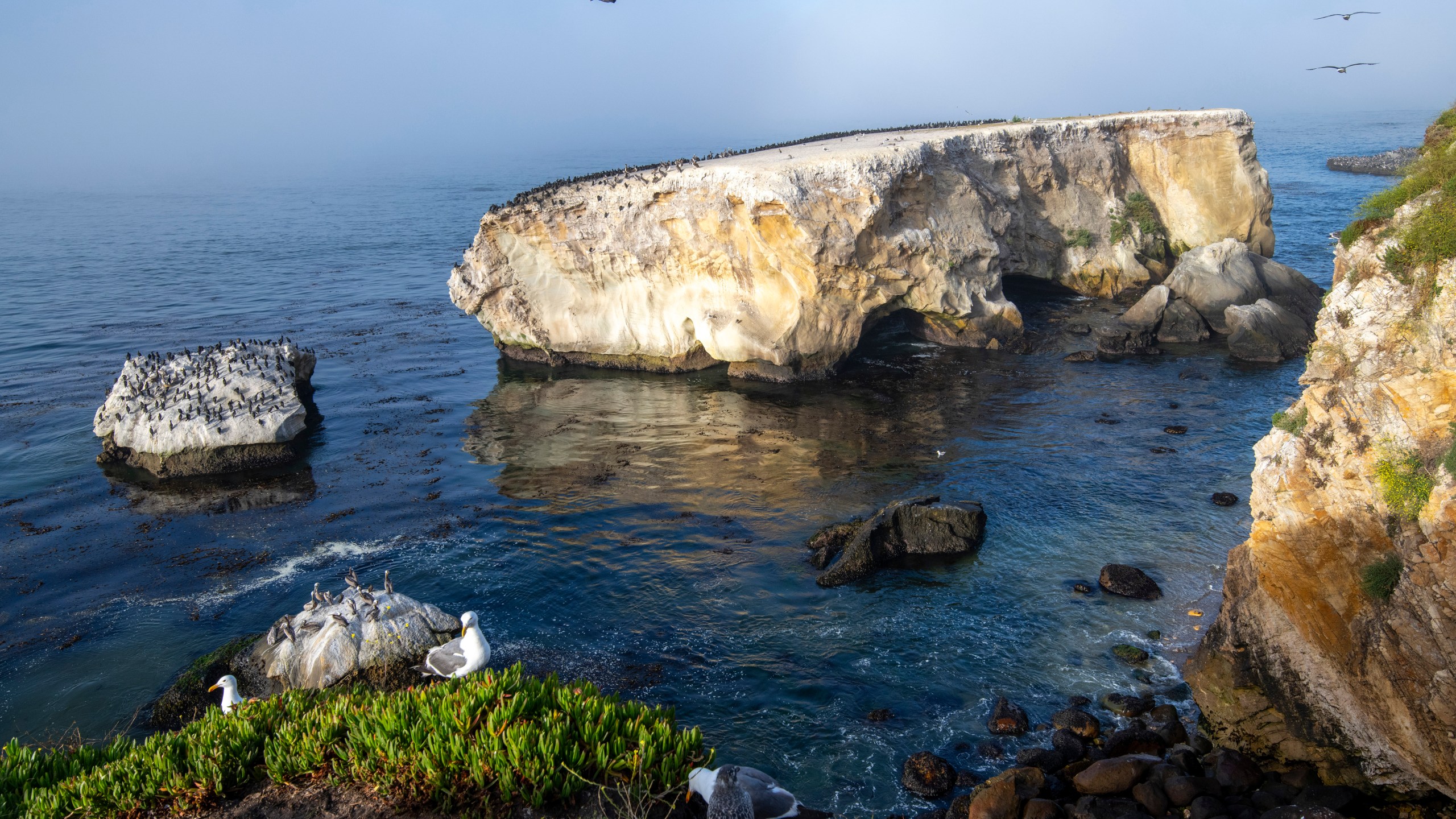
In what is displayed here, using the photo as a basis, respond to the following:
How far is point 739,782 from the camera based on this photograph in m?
11.6

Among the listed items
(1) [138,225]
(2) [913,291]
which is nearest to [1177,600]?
(2) [913,291]

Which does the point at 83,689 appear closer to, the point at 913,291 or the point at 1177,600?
the point at 1177,600

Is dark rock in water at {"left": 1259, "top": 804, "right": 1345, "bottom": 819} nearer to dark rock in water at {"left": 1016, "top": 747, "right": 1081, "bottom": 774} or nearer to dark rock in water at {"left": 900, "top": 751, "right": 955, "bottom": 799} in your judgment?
dark rock in water at {"left": 1016, "top": 747, "right": 1081, "bottom": 774}

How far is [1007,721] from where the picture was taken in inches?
650

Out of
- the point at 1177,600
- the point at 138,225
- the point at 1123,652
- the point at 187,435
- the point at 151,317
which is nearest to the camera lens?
the point at 1123,652

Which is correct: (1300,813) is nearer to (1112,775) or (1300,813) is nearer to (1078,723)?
(1112,775)

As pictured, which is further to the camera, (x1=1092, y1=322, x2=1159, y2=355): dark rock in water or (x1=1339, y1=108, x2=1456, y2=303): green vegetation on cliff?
(x1=1092, y1=322, x2=1159, y2=355): dark rock in water

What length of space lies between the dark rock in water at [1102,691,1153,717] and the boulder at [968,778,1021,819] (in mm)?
3715

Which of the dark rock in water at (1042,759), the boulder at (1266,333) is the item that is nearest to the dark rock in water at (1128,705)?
the dark rock in water at (1042,759)

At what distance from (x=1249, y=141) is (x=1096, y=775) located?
4744 centimetres

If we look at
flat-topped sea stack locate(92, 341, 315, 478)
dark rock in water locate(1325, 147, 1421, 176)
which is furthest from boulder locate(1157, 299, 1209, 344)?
dark rock in water locate(1325, 147, 1421, 176)

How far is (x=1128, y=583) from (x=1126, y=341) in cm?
2168

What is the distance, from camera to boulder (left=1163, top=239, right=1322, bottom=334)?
41.4m

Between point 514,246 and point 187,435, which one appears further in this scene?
point 514,246
